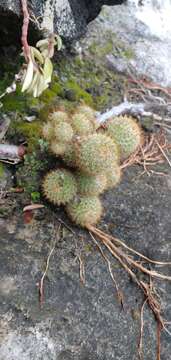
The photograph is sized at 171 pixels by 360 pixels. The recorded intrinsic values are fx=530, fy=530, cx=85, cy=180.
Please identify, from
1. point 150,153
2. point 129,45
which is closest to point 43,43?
point 150,153

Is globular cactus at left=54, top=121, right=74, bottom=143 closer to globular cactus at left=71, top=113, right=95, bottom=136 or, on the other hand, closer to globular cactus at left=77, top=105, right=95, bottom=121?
globular cactus at left=71, top=113, right=95, bottom=136

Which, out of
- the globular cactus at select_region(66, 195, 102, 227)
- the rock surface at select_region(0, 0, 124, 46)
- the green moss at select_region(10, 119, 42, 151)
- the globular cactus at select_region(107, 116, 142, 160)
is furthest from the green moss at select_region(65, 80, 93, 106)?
the globular cactus at select_region(66, 195, 102, 227)

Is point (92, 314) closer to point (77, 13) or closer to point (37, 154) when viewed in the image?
point (37, 154)

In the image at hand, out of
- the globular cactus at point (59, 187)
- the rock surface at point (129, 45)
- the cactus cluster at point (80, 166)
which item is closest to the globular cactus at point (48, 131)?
the cactus cluster at point (80, 166)

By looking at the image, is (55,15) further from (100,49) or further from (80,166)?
(100,49)

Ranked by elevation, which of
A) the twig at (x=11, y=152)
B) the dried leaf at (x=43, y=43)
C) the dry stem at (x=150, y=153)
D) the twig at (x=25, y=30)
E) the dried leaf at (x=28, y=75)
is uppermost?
the twig at (x=25, y=30)

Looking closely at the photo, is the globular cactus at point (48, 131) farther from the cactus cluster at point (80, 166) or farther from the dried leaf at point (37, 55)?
the dried leaf at point (37, 55)
